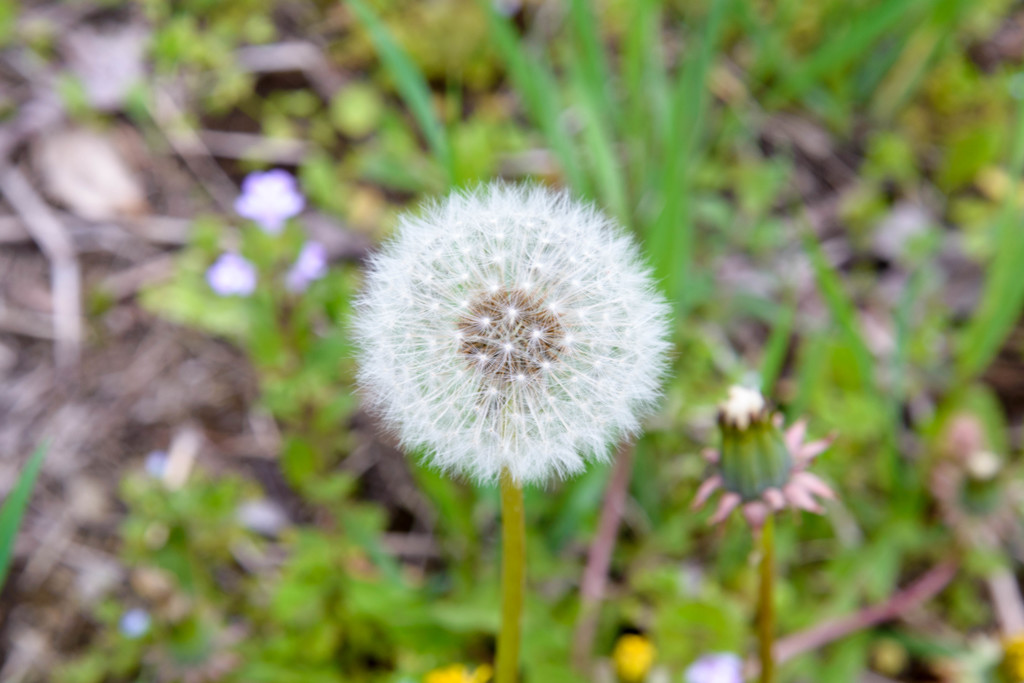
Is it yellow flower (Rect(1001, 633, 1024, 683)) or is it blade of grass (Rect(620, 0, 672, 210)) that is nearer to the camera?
yellow flower (Rect(1001, 633, 1024, 683))

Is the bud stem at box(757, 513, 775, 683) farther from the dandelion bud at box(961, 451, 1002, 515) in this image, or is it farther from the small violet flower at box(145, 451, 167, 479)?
the small violet flower at box(145, 451, 167, 479)

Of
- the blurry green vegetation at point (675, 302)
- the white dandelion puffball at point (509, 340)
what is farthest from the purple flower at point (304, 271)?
the white dandelion puffball at point (509, 340)

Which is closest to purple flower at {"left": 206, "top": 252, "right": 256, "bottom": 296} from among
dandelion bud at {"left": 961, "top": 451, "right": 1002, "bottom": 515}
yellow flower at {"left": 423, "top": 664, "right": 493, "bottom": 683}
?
yellow flower at {"left": 423, "top": 664, "right": 493, "bottom": 683}

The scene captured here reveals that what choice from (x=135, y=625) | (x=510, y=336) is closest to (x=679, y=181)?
(x=510, y=336)

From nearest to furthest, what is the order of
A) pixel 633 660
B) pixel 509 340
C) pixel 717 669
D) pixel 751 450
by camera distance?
pixel 509 340 → pixel 751 450 → pixel 717 669 → pixel 633 660

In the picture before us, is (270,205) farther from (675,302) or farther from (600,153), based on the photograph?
(675,302)

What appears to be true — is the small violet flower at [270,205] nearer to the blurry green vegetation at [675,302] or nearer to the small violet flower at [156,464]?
the blurry green vegetation at [675,302]
